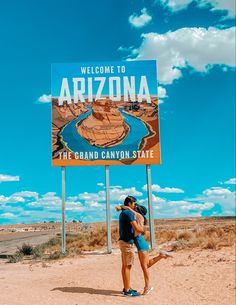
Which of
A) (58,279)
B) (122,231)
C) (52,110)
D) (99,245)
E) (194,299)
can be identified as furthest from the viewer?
(99,245)

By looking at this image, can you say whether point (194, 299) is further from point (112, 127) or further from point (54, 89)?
point (54, 89)

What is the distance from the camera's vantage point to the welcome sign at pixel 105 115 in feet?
67.4

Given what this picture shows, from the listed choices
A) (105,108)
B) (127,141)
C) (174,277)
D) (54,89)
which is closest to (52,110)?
(54,89)

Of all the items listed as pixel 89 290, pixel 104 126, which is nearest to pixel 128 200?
pixel 89 290

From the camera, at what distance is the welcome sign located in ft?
67.4

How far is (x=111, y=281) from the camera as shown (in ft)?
42.0

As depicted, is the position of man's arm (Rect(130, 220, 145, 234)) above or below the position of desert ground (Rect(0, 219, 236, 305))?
above

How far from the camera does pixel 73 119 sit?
2075cm

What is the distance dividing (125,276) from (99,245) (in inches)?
565

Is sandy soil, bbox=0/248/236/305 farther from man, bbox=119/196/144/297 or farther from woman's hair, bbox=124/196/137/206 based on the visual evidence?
woman's hair, bbox=124/196/137/206

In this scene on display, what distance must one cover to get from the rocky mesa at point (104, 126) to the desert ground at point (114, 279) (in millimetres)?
4984

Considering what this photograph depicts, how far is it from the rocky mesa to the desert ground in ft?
→ 16.4

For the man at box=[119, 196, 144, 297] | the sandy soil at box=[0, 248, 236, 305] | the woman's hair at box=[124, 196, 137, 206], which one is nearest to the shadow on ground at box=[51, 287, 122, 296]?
the sandy soil at box=[0, 248, 236, 305]

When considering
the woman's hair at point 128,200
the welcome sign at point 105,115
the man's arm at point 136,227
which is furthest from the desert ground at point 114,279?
the welcome sign at point 105,115
